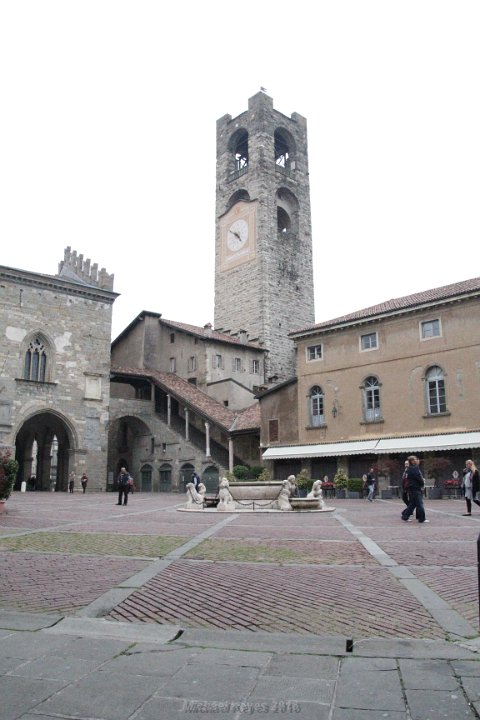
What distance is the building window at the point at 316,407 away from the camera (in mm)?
32719

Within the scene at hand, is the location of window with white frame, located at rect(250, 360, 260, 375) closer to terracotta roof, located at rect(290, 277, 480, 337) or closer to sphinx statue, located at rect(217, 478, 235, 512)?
terracotta roof, located at rect(290, 277, 480, 337)

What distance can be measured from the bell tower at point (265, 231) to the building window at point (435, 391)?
19.7 metres

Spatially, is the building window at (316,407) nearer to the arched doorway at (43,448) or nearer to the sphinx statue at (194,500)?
the sphinx statue at (194,500)

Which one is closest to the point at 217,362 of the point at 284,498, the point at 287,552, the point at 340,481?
the point at 340,481

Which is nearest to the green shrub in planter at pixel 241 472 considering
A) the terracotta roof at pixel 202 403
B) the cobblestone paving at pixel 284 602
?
the terracotta roof at pixel 202 403

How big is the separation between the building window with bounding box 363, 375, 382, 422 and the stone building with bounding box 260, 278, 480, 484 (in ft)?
0.17

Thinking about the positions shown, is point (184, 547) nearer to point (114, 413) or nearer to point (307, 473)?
point (307, 473)

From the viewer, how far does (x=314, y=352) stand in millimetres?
33594

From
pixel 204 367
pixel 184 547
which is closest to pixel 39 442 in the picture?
pixel 204 367

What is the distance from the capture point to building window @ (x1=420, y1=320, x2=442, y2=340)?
28633 millimetres

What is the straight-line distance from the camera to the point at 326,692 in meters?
3.28

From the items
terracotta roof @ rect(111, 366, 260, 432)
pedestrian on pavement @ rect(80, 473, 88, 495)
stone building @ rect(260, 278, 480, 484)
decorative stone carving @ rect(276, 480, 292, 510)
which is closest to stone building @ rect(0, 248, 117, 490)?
pedestrian on pavement @ rect(80, 473, 88, 495)

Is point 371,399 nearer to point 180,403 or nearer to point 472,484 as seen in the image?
point 180,403

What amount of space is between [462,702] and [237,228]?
2074 inches
